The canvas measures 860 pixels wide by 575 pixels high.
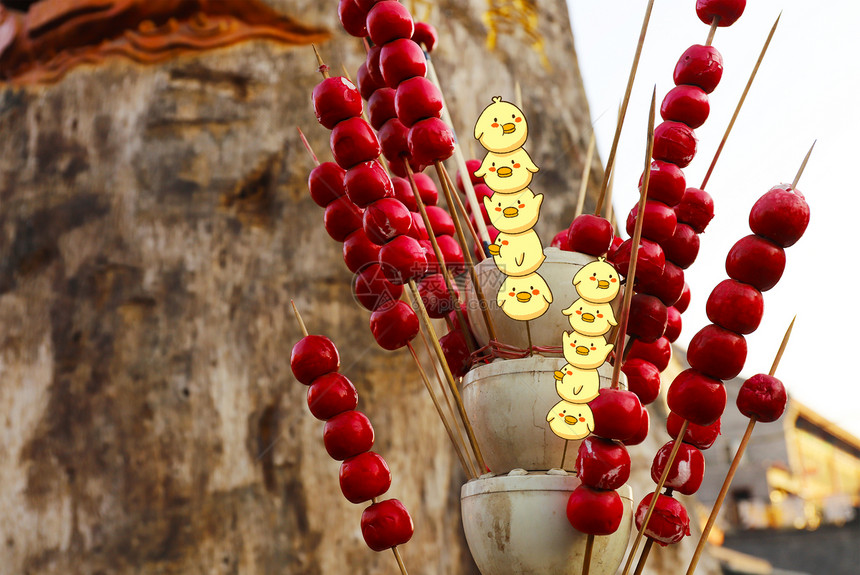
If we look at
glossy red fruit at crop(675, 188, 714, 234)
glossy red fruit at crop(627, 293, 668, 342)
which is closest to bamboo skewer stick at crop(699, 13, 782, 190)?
Answer: glossy red fruit at crop(675, 188, 714, 234)

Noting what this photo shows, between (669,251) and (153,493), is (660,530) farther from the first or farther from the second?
(153,493)

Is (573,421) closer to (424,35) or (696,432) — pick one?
(696,432)

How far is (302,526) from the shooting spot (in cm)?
140

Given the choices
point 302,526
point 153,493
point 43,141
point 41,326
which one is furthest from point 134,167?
point 302,526

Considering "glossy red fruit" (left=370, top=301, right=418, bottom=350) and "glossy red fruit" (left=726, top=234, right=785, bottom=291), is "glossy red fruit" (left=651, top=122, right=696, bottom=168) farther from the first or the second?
"glossy red fruit" (left=370, top=301, right=418, bottom=350)

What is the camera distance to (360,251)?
69 centimetres

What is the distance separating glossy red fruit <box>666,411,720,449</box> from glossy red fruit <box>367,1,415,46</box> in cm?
39

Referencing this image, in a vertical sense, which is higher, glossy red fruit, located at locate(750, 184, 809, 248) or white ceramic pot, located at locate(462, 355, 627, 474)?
glossy red fruit, located at locate(750, 184, 809, 248)

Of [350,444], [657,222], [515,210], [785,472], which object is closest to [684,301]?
[657,222]

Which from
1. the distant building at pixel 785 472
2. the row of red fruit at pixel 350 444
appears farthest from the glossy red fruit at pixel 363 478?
the distant building at pixel 785 472

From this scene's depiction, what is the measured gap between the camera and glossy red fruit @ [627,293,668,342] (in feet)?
2.02

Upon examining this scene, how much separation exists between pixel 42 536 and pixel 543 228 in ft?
3.75

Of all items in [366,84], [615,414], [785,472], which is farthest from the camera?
[785,472]

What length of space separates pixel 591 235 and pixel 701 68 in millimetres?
168
